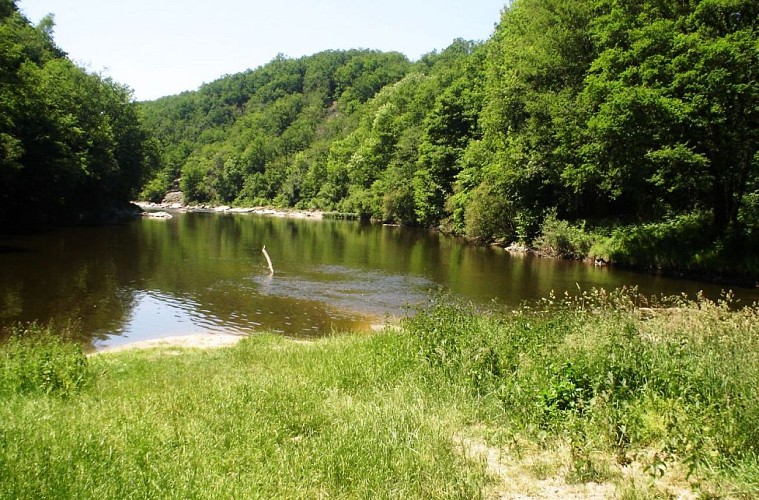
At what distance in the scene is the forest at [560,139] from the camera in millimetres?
26469

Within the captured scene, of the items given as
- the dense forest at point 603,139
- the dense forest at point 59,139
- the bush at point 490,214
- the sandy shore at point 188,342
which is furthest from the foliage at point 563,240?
the dense forest at point 59,139

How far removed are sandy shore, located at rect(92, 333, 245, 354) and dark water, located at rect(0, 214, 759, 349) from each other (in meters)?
0.78

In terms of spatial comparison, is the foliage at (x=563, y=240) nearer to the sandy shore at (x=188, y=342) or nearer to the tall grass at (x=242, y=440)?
the sandy shore at (x=188, y=342)

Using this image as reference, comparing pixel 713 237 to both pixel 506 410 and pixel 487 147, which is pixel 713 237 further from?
pixel 506 410

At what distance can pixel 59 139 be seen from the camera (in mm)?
50188

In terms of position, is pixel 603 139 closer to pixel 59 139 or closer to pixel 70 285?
pixel 70 285

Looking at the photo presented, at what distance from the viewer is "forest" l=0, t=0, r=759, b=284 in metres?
26.5

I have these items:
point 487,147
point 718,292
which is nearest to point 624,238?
point 718,292

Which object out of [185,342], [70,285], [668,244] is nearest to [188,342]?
[185,342]

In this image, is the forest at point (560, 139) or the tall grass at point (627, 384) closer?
the tall grass at point (627, 384)

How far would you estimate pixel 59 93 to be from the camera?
57.3 m

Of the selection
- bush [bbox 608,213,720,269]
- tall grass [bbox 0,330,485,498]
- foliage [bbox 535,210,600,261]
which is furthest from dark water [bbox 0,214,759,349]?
tall grass [bbox 0,330,485,498]

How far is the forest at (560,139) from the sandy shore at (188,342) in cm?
2411

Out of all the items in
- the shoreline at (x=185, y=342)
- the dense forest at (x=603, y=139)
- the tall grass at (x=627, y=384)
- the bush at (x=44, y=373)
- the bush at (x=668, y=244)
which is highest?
the dense forest at (x=603, y=139)
